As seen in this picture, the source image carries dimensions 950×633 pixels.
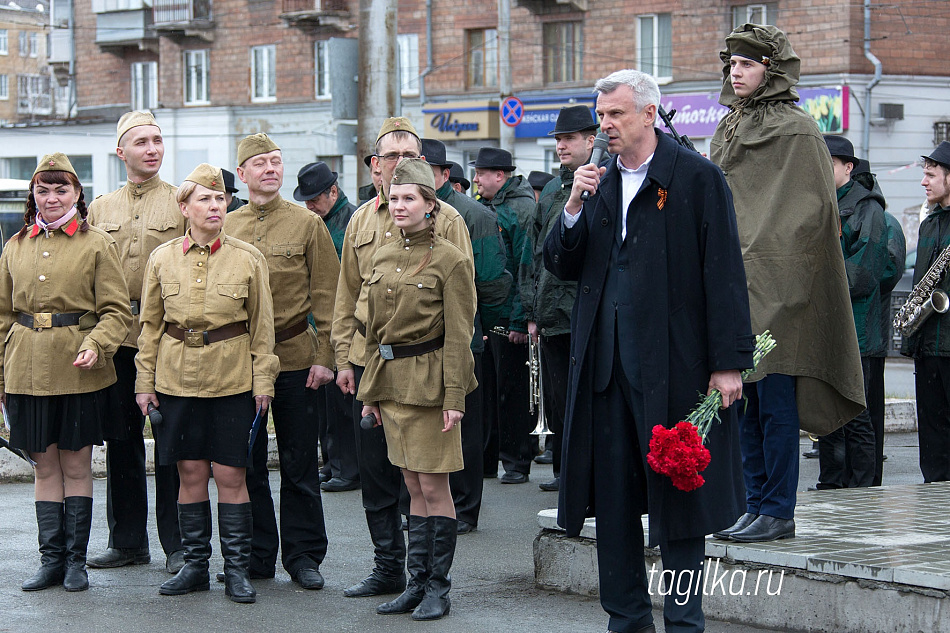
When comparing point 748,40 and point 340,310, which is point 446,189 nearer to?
point 340,310

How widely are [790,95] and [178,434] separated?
341 cm

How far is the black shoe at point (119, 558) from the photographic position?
6.82 m

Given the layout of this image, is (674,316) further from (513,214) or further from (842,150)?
(513,214)

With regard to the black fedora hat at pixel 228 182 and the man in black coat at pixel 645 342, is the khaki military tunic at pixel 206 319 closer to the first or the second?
the man in black coat at pixel 645 342

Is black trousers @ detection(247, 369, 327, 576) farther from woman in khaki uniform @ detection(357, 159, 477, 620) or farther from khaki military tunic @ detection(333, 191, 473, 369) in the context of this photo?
woman in khaki uniform @ detection(357, 159, 477, 620)

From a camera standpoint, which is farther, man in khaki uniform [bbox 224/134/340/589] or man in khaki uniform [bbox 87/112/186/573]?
man in khaki uniform [bbox 87/112/186/573]

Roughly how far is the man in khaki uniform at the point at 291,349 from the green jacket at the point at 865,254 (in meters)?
3.86

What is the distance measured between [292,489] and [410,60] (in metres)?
33.8

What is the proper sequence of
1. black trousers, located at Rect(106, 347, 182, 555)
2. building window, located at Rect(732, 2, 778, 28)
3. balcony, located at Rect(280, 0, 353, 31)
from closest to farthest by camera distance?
black trousers, located at Rect(106, 347, 182, 555) → building window, located at Rect(732, 2, 778, 28) → balcony, located at Rect(280, 0, 353, 31)

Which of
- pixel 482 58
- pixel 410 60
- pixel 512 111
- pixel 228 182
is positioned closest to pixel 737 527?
pixel 228 182

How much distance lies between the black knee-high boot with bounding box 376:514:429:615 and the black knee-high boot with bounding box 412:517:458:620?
0.09 ft

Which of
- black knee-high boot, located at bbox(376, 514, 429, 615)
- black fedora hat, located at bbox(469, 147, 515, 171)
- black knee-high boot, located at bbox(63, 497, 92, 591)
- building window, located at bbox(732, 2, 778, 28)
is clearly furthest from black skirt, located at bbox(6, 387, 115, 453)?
building window, located at bbox(732, 2, 778, 28)

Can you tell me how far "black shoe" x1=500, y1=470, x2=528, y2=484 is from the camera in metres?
9.80

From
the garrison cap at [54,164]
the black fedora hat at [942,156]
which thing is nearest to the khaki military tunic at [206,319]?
the garrison cap at [54,164]
